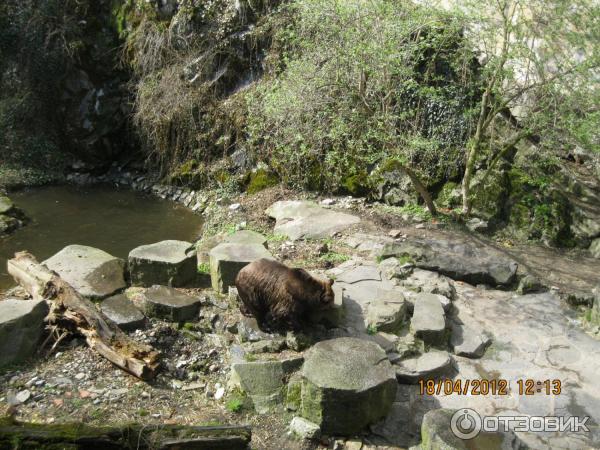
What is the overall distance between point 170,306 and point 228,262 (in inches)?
32.8

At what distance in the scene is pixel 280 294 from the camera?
5.06 meters

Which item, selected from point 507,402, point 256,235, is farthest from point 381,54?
point 507,402

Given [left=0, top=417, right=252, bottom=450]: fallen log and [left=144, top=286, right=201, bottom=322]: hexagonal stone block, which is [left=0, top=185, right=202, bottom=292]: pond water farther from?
[left=0, top=417, right=252, bottom=450]: fallen log

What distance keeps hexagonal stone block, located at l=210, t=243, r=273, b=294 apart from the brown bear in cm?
68

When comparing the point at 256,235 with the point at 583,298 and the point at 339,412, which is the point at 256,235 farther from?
the point at 583,298

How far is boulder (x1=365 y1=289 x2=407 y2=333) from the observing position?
5418 mm

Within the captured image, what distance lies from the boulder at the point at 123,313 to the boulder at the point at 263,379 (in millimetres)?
1248

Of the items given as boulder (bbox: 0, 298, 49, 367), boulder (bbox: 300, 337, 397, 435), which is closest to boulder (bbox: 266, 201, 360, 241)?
boulder (bbox: 300, 337, 397, 435)

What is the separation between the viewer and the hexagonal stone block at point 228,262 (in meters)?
5.98

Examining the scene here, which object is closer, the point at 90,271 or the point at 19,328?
the point at 19,328

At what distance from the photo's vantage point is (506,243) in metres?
7.78

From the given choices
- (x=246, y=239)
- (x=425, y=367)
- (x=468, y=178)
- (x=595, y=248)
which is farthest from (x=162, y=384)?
(x=595, y=248)

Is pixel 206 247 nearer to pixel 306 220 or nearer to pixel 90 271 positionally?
pixel 306 220

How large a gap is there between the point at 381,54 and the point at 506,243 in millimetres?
3313
